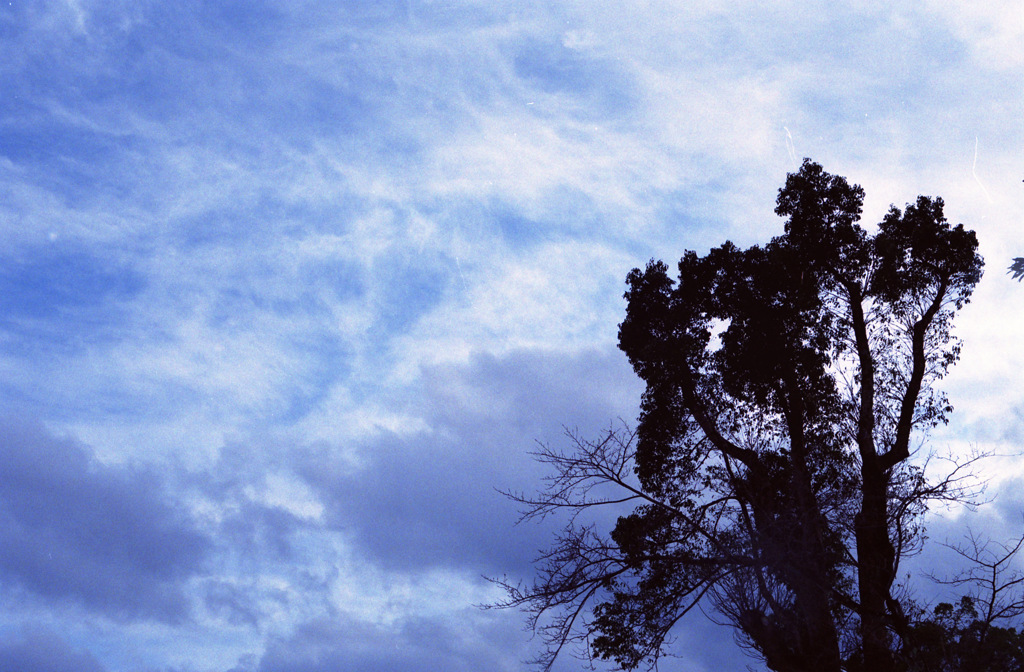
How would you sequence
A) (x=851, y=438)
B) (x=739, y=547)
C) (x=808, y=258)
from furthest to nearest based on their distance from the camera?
(x=808, y=258), (x=851, y=438), (x=739, y=547)

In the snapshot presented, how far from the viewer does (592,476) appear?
16.4m

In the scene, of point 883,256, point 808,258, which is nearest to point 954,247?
→ point 883,256

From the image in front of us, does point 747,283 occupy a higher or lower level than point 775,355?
higher

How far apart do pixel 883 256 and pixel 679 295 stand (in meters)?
4.52

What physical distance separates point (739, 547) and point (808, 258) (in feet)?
28.6

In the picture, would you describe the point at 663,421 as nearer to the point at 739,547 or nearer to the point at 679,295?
the point at 679,295

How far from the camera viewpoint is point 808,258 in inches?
869

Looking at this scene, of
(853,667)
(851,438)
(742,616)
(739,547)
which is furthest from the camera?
(851,438)

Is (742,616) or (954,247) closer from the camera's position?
(742,616)

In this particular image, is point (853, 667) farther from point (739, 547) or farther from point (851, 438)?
point (851, 438)

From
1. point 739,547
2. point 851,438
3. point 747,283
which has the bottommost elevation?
point 739,547

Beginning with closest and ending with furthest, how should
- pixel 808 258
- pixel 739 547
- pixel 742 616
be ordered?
pixel 742 616, pixel 739 547, pixel 808 258

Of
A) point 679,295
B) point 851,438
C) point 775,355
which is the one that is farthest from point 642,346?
point 851,438

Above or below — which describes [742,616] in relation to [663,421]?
below
